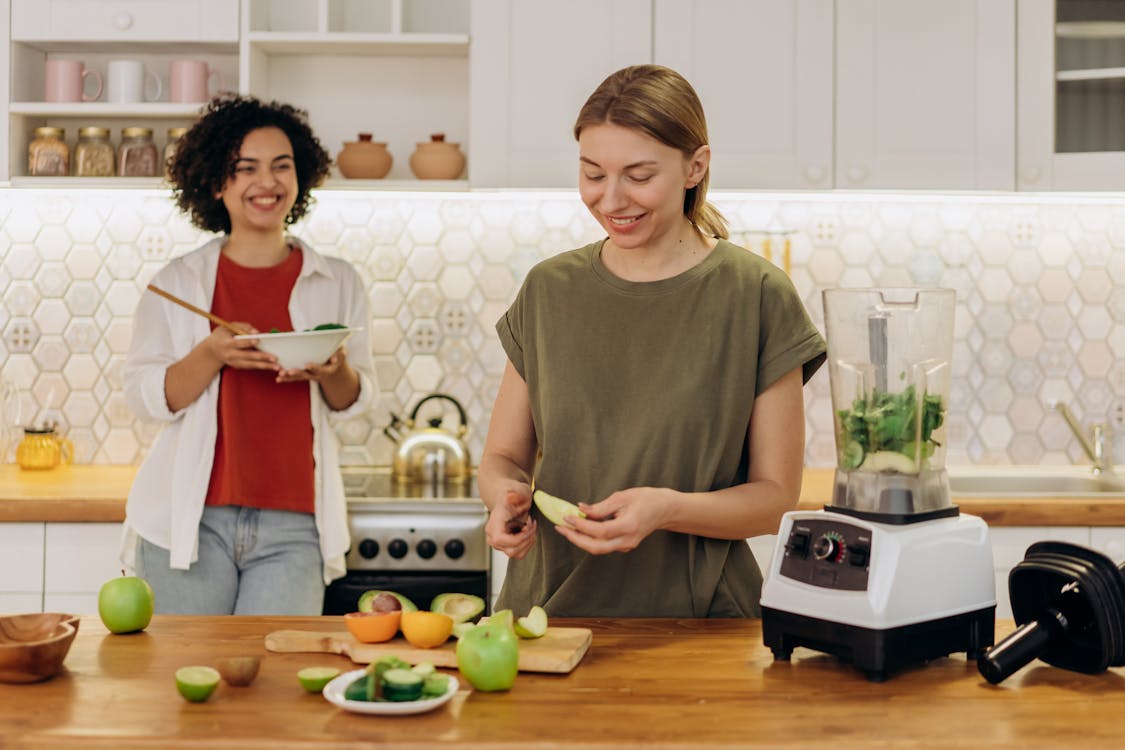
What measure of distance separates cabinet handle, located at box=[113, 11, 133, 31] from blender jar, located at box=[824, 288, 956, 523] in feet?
7.50

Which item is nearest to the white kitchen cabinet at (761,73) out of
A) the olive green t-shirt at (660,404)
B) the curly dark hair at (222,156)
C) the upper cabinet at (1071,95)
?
the upper cabinet at (1071,95)

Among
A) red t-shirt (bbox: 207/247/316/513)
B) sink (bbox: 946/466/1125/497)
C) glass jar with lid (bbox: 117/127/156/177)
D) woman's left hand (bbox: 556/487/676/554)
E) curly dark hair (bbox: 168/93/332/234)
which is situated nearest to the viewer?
woman's left hand (bbox: 556/487/676/554)

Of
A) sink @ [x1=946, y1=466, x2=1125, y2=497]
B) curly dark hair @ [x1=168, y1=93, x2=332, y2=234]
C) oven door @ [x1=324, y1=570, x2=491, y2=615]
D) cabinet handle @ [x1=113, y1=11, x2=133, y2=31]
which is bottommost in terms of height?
oven door @ [x1=324, y1=570, x2=491, y2=615]

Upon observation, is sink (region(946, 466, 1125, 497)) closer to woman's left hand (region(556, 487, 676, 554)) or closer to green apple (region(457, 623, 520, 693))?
woman's left hand (region(556, 487, 676, 554))

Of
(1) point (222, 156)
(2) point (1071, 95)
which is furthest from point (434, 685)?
(2) point (1071, 95)

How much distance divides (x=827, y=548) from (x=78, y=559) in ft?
6.72

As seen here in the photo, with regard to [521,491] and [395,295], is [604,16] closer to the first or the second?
[395,295]

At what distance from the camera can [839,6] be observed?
10.5 feet

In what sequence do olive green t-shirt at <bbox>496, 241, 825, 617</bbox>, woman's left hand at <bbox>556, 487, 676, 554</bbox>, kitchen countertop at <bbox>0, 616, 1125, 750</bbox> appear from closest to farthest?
1. kitchen countertop at <bbox>0, 616, 1125, 750</bbox>
2. woman's left hand at <bbox>556, 487, 676, 554</bbox>
3. olive green t-shirt at <bbox>496, 241, 825, 617</bbox>

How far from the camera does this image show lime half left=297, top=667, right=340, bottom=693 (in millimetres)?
1432

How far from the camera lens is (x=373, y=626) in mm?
1607

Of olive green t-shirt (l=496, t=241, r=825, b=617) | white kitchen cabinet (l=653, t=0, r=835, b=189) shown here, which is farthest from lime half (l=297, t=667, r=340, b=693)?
white kitchen cabinet (l=653, t=0, r=835, b=189)

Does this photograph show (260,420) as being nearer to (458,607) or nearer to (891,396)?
Result: (458,607)

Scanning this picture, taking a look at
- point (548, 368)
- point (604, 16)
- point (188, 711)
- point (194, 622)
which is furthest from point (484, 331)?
point (188, 711)
